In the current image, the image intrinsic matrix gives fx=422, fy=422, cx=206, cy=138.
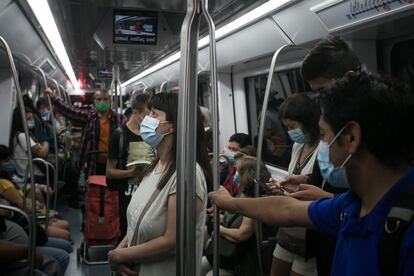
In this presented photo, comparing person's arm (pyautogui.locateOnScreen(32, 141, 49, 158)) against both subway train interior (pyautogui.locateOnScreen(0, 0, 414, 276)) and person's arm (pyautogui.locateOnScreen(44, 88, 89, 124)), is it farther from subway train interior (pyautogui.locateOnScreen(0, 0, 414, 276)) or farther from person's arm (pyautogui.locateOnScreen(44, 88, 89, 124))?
person's arm (pyautogui.locateOnScreen(44, 88, 89, 124))

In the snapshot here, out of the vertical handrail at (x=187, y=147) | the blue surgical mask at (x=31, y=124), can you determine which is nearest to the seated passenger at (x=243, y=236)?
the vertical handrail at (x=187, y=147)

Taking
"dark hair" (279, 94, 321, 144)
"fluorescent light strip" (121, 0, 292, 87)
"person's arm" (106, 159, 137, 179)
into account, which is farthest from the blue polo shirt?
"person's arm" (106, 159, 137, 179)

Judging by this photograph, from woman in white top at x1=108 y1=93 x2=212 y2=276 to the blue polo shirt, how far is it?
76cm

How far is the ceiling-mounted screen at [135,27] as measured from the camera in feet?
16.2

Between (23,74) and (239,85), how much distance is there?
4.14 m

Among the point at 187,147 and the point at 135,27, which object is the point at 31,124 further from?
the point at 187,147

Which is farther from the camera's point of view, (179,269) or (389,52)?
(389,52)

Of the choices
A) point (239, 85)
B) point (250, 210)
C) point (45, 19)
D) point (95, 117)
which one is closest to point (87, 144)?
point (95, 117)

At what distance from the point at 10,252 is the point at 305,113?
227 cm

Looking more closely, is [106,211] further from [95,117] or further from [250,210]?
[250,210]

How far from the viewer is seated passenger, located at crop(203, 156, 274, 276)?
3078 mm

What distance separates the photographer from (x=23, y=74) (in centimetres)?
770

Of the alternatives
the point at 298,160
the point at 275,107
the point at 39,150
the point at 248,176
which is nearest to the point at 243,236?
the point at 248,176

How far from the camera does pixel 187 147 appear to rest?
4.86ft
